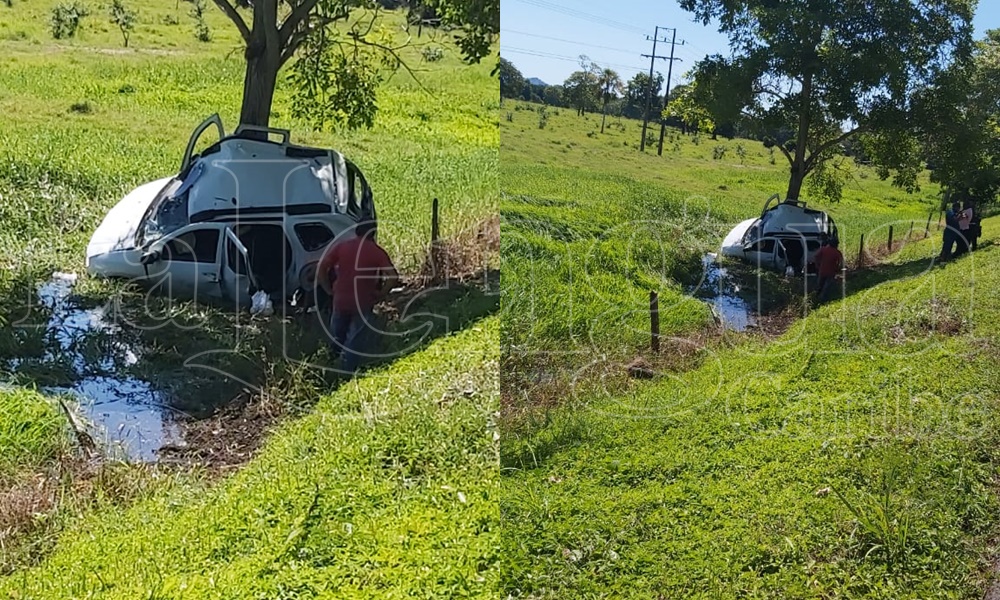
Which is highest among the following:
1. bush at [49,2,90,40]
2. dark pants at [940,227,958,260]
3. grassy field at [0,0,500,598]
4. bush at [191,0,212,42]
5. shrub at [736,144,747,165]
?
bush at [191,0,212,42]

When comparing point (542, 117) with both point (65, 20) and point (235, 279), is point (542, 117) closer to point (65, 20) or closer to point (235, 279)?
point (235, 279)

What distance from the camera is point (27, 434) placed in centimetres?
546

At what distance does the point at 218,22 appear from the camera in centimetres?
1595

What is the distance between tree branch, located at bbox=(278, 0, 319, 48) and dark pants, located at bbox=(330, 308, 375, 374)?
10.8ft

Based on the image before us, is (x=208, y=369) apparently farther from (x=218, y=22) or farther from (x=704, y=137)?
(x=218, y=22)

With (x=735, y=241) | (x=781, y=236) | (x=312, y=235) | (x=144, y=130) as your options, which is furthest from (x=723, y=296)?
(x=144, y=130)

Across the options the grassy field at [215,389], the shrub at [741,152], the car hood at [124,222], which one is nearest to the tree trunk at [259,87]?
the car hood at [124,222]

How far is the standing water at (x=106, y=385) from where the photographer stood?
609 centimetres

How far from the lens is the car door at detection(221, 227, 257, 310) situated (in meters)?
7.61

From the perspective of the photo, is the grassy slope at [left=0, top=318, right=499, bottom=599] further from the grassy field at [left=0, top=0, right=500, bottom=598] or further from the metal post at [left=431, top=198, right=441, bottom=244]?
the metal post at [left=431, top=198, right=441, bottom=244]

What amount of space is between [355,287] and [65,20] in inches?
350

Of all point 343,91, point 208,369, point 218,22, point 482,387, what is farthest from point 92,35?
point 482,387

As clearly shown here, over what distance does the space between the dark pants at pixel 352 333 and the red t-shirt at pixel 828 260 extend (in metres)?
4.10

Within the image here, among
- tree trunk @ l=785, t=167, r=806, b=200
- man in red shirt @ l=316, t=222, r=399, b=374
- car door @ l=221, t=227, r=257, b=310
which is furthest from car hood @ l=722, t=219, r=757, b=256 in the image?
car door @ l=221, t=227, r=257, b=310
